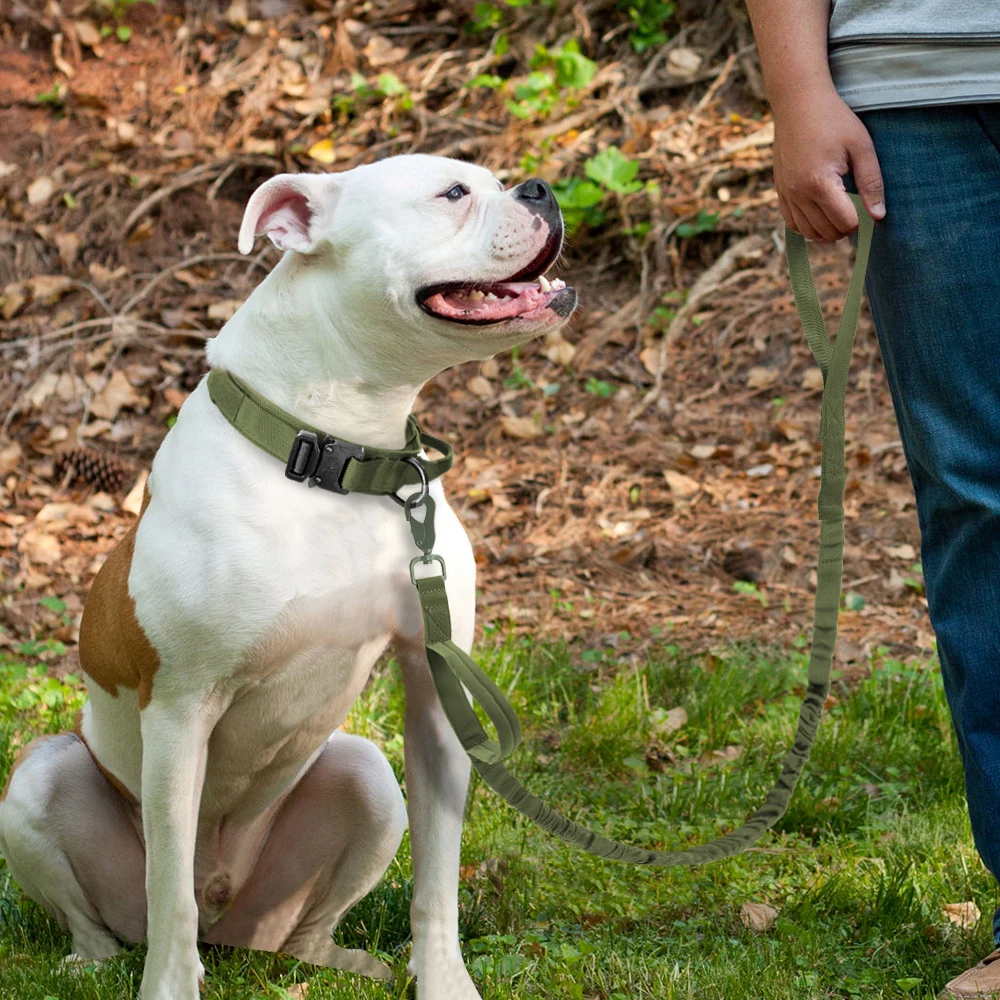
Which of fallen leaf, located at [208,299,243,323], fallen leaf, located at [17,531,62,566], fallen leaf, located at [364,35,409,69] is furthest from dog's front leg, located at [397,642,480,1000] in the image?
fallen leaf, located at [364,35,409,69]

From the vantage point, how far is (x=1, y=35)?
25.4ft

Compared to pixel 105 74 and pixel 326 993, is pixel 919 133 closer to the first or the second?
pixel 326 993

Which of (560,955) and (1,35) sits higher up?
(1,35)

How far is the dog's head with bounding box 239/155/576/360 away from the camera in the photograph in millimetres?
2414

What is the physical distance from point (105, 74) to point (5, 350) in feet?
7.09

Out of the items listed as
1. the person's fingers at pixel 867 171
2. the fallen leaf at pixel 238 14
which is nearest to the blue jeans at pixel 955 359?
the person's fingers at pixel 867 171

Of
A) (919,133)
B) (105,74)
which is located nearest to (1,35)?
(105,74)

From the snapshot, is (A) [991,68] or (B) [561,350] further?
(B) [561,350]

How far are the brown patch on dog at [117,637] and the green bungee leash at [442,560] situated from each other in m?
0.36

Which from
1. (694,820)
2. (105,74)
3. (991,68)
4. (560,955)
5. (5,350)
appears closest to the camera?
(991,68)

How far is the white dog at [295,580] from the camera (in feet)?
7.73

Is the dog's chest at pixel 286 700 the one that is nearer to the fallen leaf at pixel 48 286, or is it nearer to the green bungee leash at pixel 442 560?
the green bungee leash at pixel 442 560

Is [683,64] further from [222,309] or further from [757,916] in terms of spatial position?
[757,916]

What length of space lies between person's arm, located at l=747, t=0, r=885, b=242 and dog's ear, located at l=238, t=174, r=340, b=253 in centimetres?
85
